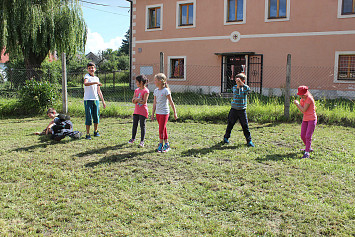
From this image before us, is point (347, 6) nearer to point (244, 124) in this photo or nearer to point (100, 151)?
point (244, 124)

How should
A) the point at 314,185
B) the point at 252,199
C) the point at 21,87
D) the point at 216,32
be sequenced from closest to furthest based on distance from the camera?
the point at 252,199 < the point at 314,185 < the point at 21,87 < the point at 216,32

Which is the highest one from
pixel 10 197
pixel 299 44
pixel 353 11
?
pixel 353 11

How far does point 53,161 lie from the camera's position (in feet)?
17.2

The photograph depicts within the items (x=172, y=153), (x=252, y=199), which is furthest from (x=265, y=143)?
(x=252, y=199)

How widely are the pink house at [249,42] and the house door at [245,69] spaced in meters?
0.05

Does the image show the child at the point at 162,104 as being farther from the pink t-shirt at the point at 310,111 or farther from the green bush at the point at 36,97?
the green bush at the point at 36,97

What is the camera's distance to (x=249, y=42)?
18281 millimetres

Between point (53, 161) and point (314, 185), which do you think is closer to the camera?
point (314, 185)

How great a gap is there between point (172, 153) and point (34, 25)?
11815mm

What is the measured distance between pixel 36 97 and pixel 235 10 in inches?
492

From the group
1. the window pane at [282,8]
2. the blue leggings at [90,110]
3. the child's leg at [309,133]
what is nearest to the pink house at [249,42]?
the window pane at [282,8]

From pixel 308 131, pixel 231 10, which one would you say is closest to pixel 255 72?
pixel 231 10

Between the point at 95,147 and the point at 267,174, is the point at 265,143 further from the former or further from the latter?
the point at 95,147

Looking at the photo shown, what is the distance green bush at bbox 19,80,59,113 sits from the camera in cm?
1062
